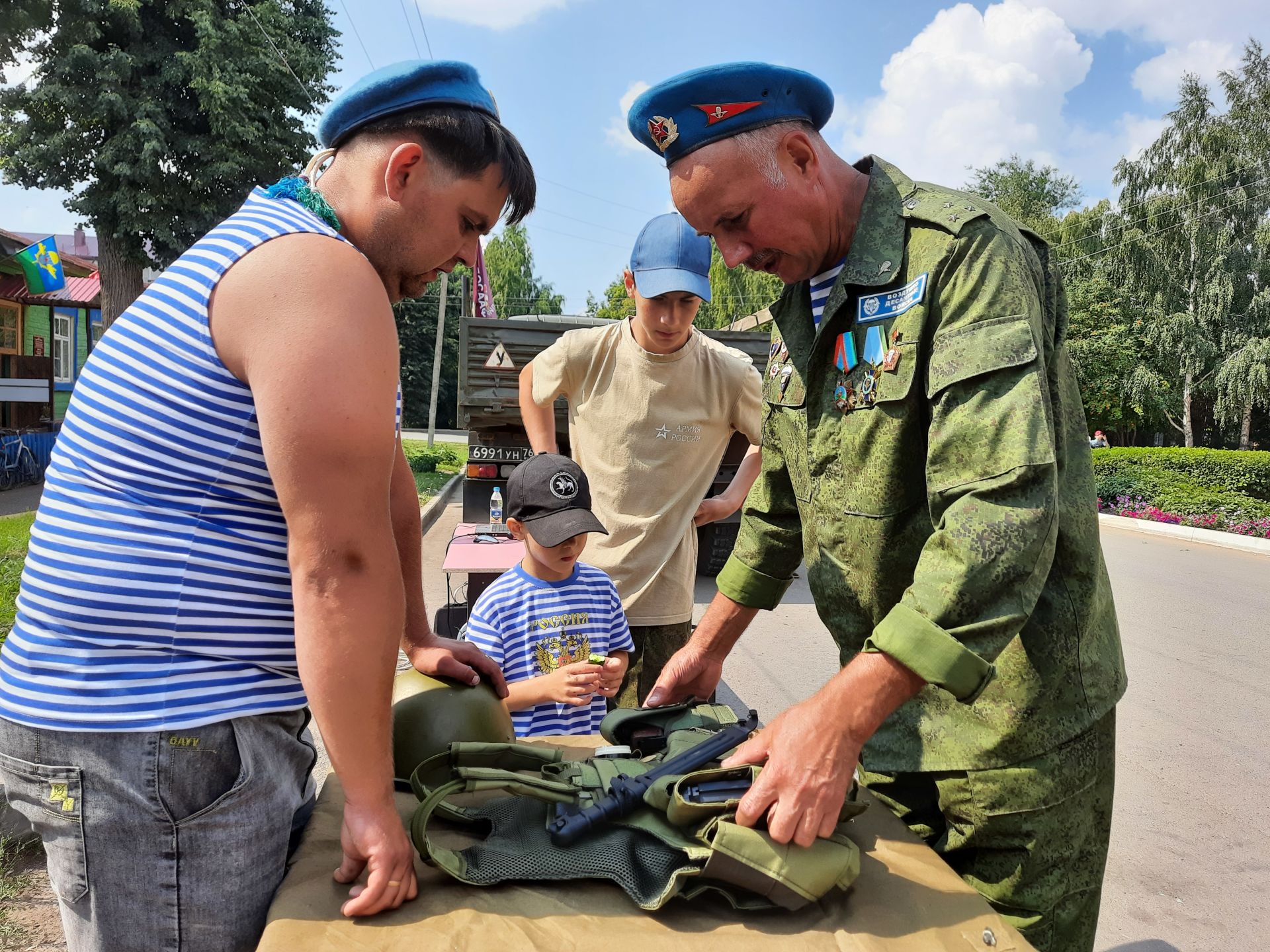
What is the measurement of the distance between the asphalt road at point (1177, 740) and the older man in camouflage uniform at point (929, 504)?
5.98 ft

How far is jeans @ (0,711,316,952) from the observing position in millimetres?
1233

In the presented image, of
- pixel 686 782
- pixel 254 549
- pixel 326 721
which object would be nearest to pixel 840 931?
pixel 686 782

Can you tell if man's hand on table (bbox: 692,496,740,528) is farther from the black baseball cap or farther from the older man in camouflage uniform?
the older man in camouflage uniform

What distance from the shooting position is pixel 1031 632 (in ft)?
5.26

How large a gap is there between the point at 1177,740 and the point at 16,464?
16.7m

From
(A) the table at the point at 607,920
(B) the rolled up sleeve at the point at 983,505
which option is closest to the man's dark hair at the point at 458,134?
(B) the rolled up sleeve at the point at 983,505

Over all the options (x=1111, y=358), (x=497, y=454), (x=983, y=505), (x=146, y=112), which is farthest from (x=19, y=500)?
(x=1111, y=358)

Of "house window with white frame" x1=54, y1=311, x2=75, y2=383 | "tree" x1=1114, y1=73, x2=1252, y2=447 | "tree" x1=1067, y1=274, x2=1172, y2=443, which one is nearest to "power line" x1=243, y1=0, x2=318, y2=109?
"house window with white frame" x1=54, y1=311, x2=75, y2=383

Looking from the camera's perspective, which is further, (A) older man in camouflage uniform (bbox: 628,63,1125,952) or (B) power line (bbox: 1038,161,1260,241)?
(B) power line (bbox: 1038,161,1260,241)

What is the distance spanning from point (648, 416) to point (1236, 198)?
29.4 meters

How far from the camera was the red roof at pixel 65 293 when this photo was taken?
18516 mm

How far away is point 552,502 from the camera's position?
9.44 ft

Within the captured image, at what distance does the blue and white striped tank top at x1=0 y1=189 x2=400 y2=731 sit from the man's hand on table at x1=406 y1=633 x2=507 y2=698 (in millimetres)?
573

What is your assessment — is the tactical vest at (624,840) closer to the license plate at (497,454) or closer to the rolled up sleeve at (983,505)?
the rolled up sleeve at (983,505)
